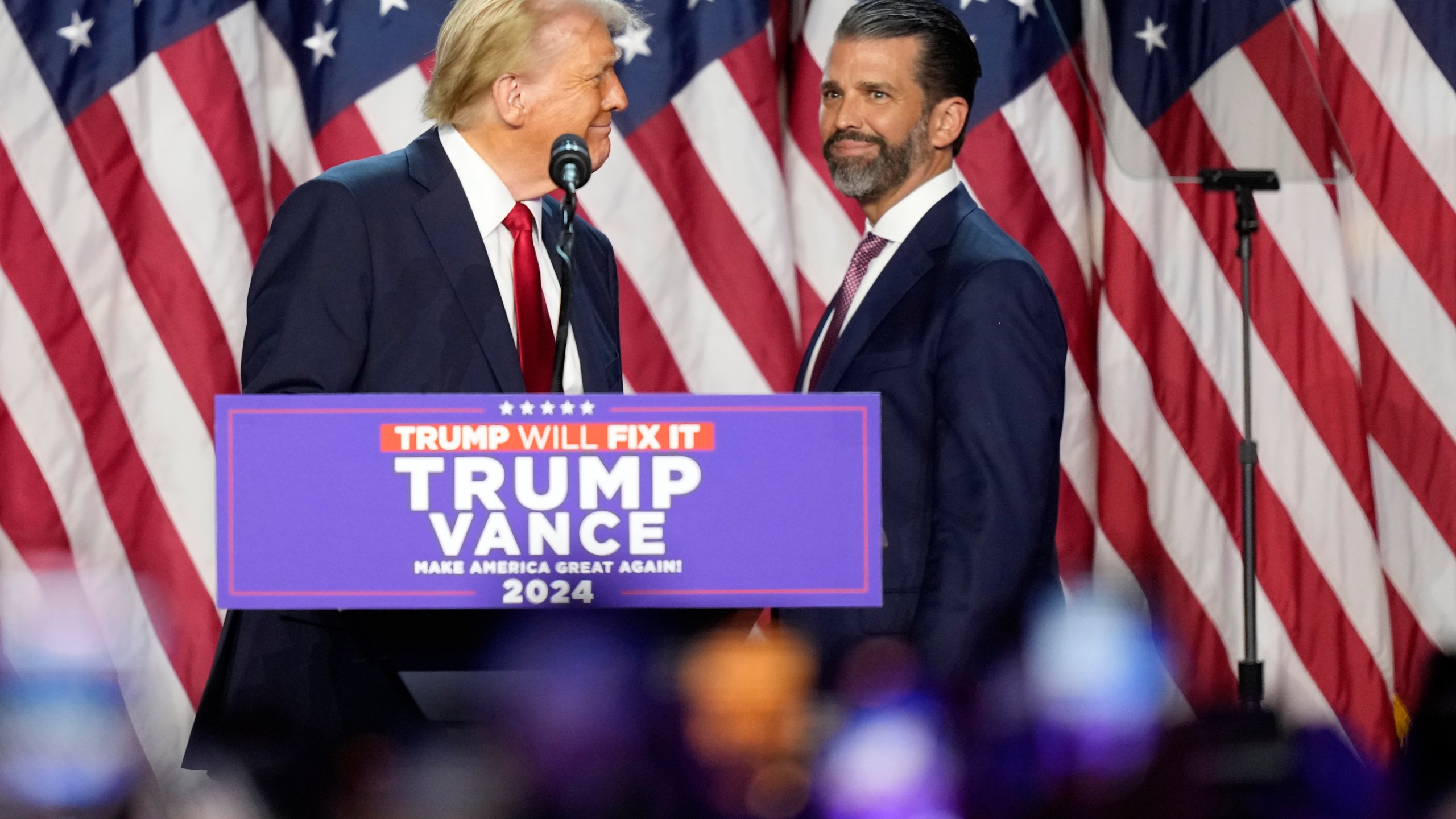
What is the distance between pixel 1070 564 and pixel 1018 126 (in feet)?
3.54

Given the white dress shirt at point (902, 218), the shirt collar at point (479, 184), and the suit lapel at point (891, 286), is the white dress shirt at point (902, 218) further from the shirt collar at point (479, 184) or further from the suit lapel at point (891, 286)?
the shirt collar at point (479, 184)

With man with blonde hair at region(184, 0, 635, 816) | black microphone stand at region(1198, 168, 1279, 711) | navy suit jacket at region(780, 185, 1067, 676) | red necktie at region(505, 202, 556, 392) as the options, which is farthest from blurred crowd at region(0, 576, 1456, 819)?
black microphone stand at region(1198, 168, 1279, 711)

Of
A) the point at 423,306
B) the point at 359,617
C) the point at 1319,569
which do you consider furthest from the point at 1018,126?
the point at 359,617

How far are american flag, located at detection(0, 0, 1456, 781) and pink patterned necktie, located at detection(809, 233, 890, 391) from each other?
3.74 ft

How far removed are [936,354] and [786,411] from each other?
3.05 feet

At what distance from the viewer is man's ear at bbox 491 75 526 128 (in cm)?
180

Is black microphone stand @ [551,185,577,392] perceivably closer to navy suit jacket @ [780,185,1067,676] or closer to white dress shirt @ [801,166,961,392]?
navy suit jacket @ [780,185,1067,676]

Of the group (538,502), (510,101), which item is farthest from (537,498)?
(510,101)

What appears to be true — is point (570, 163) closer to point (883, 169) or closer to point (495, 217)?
point (495, 217)

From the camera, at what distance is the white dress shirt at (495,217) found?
1.68m

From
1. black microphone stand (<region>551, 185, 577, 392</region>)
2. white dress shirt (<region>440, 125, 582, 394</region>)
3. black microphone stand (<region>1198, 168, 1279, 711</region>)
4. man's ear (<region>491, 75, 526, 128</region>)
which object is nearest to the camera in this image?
black microphone stand (<region>551, 185, 577, 392</region>)

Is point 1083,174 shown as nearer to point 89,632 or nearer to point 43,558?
point 43,558

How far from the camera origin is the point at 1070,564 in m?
3.44

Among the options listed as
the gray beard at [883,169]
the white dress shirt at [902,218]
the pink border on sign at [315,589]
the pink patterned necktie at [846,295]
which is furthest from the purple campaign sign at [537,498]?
the gray beard at [883,169]
